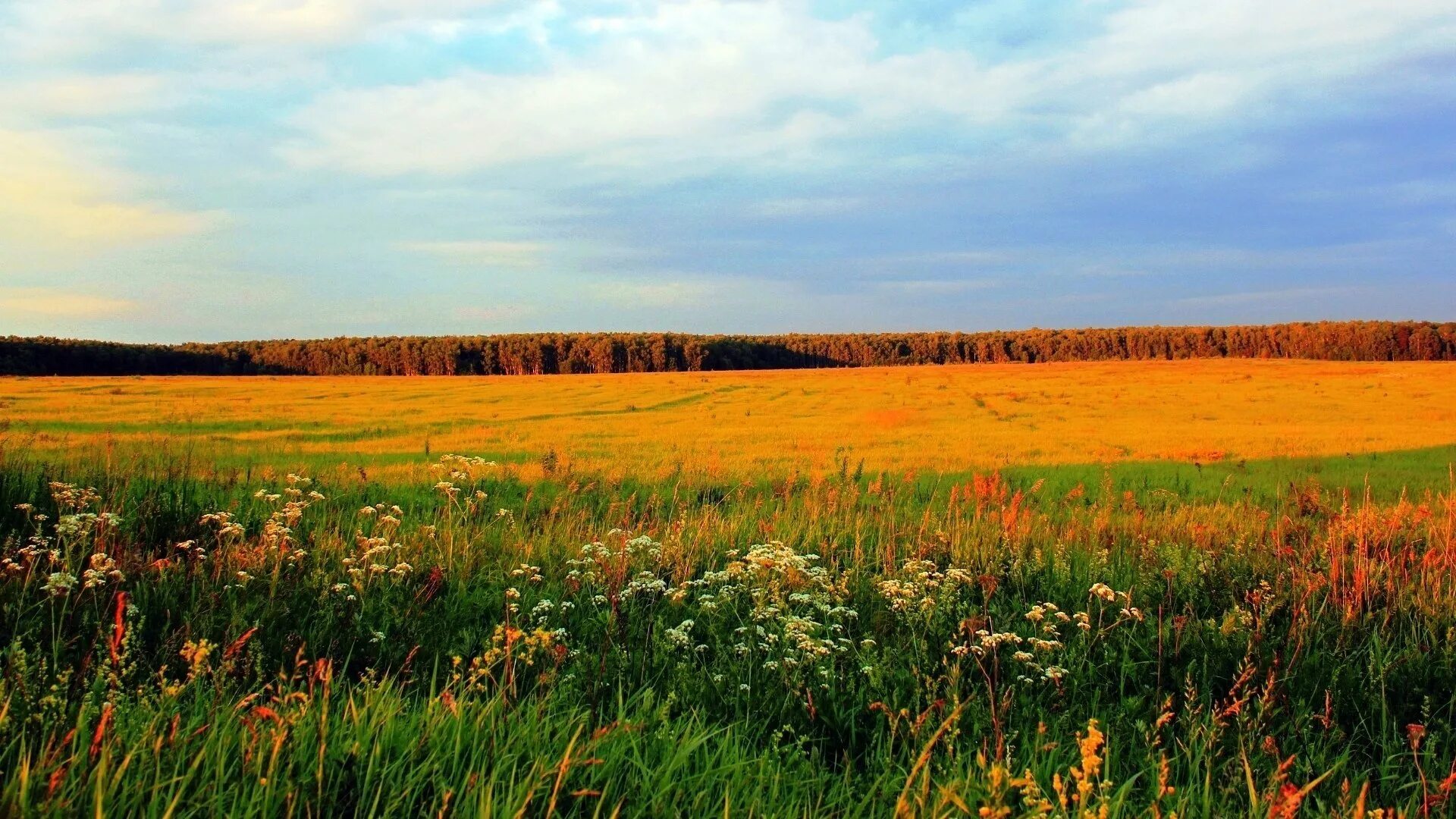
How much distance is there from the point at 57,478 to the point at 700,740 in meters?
9.28

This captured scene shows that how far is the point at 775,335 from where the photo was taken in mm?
117812

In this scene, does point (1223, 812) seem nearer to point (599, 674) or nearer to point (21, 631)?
point (599, 674)

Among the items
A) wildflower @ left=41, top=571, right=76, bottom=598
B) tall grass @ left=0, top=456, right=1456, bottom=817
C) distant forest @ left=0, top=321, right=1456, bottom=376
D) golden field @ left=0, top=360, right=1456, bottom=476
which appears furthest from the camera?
distant forest @ left=0, top=321, right=1456, bottom=376

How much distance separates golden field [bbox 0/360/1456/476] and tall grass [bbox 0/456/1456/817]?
7152mm

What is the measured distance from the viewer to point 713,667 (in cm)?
455

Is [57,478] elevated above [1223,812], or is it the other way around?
[57,478]

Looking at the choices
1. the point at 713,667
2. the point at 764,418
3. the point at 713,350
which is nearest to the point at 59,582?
the point at 713,667

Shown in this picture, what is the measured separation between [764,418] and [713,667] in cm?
2873

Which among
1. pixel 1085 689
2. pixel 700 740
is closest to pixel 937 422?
pixel 1085 689

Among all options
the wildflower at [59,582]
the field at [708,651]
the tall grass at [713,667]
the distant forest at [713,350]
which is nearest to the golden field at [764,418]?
the field at [708,651]

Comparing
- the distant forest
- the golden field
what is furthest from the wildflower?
the distant forest

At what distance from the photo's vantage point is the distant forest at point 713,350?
88.4m

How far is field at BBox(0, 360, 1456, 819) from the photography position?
9.34 ft

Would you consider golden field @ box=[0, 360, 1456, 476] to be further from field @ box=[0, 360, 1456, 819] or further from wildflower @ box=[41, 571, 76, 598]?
wildflower @ box=[41, 571, 76, 598]
